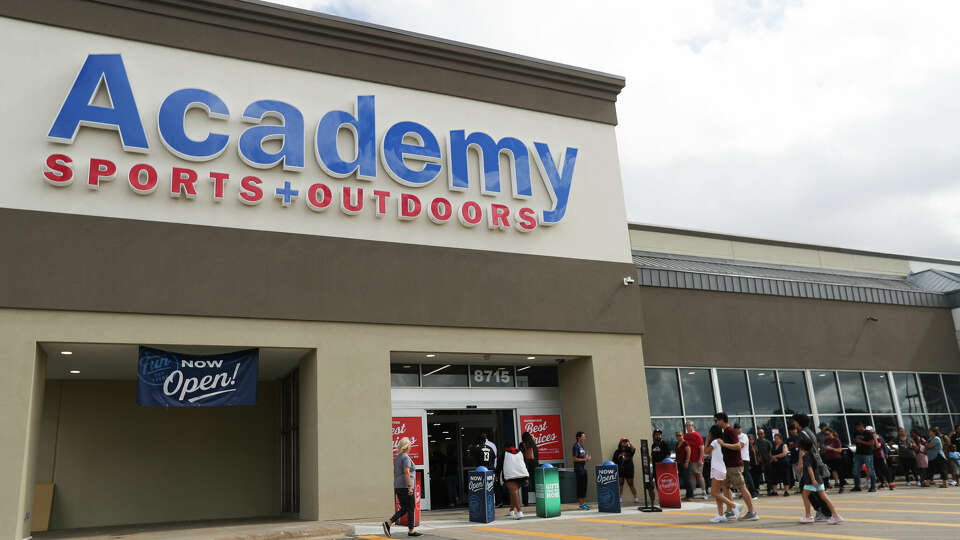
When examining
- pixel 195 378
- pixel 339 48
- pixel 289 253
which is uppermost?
pixel 339 48

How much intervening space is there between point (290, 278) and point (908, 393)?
20775 mm

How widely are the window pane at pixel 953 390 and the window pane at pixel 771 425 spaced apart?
796 centimetres

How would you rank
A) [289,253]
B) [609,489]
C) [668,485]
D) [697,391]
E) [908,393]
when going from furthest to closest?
[908,393]
[697,391]
[289,253]
[668,485]
[609,489]

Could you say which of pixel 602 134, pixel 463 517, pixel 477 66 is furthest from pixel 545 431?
pixel 477 66

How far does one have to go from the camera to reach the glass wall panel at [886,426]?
24.1 meters

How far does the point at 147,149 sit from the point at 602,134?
11770mm

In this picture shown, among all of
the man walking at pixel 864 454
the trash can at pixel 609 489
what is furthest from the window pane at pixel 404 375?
the man walking at pixel 864 454

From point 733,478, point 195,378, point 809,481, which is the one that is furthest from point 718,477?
point 195,378

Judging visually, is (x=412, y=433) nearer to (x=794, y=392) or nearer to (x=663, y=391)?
(x=663, y=391)

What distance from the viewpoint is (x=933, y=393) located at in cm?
2569

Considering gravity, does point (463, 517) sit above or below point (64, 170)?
below

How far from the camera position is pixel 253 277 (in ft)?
52.2

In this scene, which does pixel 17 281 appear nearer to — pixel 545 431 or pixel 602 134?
pixel 545 431

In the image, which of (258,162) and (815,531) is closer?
(815,531)
